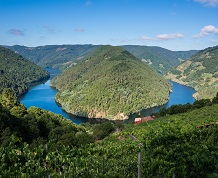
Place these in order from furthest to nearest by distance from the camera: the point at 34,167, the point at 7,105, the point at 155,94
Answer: the point at 155,94 → the point at 7,105 → the point at 34,167

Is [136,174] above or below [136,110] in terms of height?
above

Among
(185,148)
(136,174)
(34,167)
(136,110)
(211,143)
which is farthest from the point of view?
(136,110)

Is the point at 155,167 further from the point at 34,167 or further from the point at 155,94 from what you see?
the point at 155,94

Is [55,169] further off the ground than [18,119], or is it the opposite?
[55,169]

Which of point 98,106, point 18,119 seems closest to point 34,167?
point 18,119

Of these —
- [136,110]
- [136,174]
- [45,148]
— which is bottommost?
[136,110]

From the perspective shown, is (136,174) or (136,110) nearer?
(136,174)

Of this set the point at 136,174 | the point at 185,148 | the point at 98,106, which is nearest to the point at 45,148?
the point at 136,174

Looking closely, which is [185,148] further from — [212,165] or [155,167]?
[155,167]

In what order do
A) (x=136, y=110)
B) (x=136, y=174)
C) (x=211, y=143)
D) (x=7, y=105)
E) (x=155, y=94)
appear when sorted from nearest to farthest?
(x=136, y=174), (x=211, y=143), (x=7, y=105), (x=136, y=110), (x=155, y=94)
